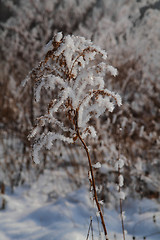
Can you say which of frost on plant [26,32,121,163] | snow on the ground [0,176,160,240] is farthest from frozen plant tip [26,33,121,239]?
snow on the ground [0,176,160,240]

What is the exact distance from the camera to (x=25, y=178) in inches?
132

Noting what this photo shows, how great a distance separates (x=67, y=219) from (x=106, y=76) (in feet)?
15.8

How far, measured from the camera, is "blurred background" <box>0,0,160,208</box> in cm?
353

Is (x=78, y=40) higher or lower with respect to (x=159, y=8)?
lower

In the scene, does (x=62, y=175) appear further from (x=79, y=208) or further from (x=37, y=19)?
(x=37, y=19)

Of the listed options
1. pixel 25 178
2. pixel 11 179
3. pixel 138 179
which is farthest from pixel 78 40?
pixel 25 178

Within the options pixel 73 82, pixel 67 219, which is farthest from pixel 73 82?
pixel 67 219

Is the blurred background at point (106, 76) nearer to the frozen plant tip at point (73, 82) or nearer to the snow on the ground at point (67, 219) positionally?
the snow on the ground at point (67, 219)

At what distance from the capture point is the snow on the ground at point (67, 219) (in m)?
1.71

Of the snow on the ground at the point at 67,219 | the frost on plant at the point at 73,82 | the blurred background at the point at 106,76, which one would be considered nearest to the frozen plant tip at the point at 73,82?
the frost on plant at the point at 73,82

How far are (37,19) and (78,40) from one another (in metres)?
5.87

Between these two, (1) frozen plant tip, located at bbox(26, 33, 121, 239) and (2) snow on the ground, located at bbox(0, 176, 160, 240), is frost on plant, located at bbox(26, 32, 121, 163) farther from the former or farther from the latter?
(2) snow on the ground, located at bbox(0, 176, 160, 240)

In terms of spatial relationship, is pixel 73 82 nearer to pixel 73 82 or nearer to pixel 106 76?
pixel 73 82

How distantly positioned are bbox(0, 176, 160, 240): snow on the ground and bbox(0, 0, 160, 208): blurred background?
0.38 m
